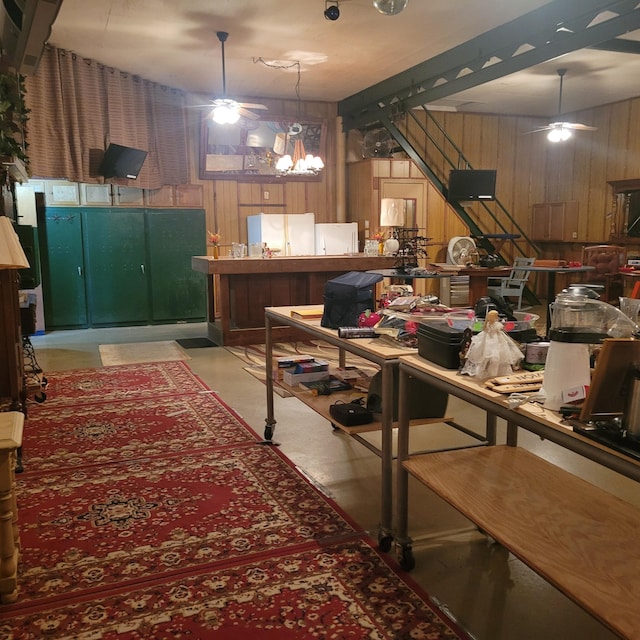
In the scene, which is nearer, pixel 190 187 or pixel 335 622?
pixel 335 622

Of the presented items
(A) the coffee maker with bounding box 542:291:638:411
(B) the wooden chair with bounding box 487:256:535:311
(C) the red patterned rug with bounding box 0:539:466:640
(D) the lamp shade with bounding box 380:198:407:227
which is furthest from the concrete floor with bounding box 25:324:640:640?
(B) the wooden chair with bounding box 487:256:535:311

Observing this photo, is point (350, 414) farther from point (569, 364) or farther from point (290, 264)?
point (290, 264)

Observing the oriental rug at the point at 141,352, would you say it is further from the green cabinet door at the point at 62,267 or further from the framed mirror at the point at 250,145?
the framed mirror at the point at 250,145

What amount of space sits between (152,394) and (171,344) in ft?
8.01

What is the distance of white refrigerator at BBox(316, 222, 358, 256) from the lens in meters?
9.81

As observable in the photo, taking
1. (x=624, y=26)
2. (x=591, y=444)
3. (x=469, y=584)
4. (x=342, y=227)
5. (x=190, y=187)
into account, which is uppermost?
(x=624, y=26)

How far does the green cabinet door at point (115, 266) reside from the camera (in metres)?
8.69

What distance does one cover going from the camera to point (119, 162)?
8.30 metres

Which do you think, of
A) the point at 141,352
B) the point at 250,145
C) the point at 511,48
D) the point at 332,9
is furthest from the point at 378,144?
the point at 141,352

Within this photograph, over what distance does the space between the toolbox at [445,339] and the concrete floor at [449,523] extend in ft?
2.21

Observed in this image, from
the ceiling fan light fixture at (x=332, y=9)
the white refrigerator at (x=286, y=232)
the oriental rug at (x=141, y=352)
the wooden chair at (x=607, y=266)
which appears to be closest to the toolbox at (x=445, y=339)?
the ceiling fan light fixture at (x=332, y=9)

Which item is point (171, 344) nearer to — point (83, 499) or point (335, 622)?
point (83, 499)

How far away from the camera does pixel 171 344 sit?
749 cm

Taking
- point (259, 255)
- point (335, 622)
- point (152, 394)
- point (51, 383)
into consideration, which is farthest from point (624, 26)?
point (51, 383)
